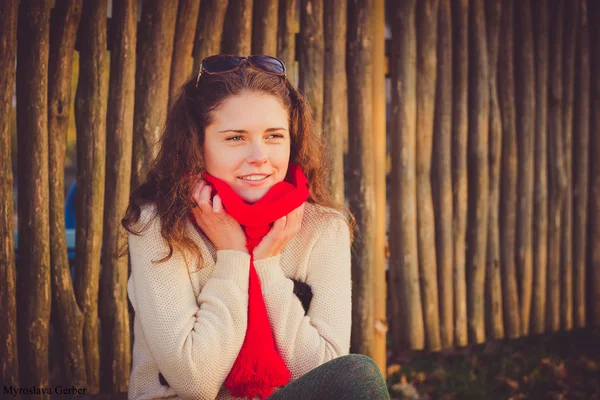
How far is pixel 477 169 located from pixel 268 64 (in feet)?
7.77

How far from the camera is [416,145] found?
4043mm

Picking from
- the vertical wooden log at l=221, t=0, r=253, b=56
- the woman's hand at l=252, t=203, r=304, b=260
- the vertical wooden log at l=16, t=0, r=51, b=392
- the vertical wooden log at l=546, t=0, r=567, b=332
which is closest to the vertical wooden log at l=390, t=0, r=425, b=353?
the vertical wooden log at l=221, t=0, r=253, b=56

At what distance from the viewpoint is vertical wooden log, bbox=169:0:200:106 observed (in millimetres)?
3299

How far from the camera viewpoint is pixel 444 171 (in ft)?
13.4

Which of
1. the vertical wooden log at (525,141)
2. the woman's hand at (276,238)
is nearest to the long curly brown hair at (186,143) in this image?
the woman's hand at (276,238)

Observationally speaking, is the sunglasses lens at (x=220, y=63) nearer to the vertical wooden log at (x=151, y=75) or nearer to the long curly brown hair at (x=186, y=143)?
the long curly brown hair at (x=186, y=143)

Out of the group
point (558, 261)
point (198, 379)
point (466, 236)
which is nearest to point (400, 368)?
point (466, 236)

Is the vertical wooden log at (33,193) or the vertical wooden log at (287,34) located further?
the vertical wooden log at (287,34)

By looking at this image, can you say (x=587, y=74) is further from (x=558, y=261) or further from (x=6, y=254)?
(x=6, y=254)

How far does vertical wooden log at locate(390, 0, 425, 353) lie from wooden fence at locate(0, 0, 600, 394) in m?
0.01

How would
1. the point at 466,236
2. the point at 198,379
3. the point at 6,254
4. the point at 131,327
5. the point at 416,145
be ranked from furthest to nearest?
the point at 466,236 < the point at 416,145 < the point at 131,327 < the point at 6,254 < the point at 198,379

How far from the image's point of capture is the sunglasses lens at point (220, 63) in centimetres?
227

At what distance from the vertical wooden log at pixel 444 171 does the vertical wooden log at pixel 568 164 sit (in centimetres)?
108

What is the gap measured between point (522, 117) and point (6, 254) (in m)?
3.53
